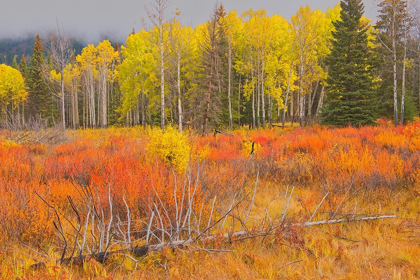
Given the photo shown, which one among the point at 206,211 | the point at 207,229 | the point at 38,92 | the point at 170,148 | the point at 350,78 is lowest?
the point at 206,211

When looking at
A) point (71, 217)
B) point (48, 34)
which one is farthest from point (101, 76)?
point (71, 217)

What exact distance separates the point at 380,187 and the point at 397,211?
751 mm

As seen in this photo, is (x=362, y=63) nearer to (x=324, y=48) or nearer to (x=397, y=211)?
(x=324, y=48)

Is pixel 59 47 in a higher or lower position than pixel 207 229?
higher

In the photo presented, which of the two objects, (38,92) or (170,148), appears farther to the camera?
(38,92)

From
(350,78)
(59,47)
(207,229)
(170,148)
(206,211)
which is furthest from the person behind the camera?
(59,47)

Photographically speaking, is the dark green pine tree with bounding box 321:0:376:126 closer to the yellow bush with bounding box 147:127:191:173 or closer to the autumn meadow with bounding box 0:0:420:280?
the autumn meadow with bounding box 0:0:420:280

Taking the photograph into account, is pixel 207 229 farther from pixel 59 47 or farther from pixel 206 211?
pixel 59 47

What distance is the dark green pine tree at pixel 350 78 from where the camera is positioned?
53.6 feet

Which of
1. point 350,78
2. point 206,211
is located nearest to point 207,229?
point 206,211

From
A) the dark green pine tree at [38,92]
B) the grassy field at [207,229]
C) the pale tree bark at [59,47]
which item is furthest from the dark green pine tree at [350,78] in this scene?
the dark green pine tree at [38,92]

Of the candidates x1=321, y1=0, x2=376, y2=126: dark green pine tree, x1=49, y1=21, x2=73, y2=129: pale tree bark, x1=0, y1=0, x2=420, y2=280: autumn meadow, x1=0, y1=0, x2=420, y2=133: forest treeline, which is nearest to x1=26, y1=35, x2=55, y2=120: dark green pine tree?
x1=0, y1=0, x2=420, y2=133: forest treeline

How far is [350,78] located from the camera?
16.2m

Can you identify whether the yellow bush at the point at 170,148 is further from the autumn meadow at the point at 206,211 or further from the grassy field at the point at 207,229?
the grassy field at the point at 207,229
